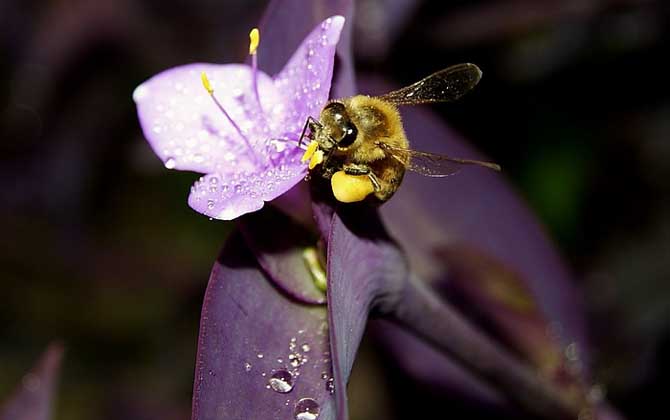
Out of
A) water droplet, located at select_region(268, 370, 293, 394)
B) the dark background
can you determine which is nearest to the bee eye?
water droplet, located at select_region(268, 370, 293, 394)

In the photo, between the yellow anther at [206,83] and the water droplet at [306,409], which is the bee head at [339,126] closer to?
the yellow anther at [206,83]

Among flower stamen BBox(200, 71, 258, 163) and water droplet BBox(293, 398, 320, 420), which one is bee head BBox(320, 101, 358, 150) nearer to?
flower stamen BBox(200, 71, 258, 163)

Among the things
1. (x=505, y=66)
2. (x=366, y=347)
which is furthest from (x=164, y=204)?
(x=505, y=66)

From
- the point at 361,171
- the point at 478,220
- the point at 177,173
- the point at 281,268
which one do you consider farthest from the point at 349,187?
the point at 177,173

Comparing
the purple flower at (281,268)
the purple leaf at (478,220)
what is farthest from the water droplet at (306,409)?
the purple leaf at (478,220)

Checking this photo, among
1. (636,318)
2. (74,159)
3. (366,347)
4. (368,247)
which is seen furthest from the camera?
(74,159)

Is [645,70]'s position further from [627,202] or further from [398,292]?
[398,292]
